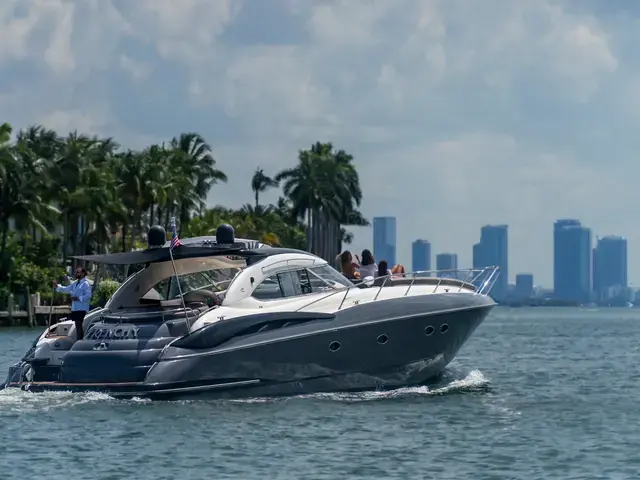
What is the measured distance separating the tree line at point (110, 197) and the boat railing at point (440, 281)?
158ft

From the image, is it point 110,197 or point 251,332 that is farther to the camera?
point 110,197

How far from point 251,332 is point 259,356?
0.44 m

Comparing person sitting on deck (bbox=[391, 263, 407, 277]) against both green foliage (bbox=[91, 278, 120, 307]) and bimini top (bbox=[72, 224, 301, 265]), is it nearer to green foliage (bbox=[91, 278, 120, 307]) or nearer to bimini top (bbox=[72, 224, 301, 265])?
bimini top (bbox=[72, 224, 301, 265])

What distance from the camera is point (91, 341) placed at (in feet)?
74.6

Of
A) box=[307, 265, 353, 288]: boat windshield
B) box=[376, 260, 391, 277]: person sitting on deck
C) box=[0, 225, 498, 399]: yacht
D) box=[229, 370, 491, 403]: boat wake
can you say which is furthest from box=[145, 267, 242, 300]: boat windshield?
box=[229, 370, 491, 403]: boat wake

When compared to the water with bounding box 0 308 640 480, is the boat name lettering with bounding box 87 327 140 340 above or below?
above

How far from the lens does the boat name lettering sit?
22.6 meters

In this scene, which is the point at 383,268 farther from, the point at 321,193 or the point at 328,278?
the point at 321,193

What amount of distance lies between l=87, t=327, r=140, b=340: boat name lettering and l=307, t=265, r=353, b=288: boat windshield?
3698 millimetres

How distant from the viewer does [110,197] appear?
83188 mm

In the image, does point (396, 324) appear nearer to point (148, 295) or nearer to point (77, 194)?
point (148, 295)

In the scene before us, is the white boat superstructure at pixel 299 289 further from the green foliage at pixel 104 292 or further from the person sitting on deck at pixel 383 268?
the green foliage at pixel 104 292

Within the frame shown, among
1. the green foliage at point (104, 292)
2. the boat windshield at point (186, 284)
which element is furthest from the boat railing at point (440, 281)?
the green foliage at point (104, 292)

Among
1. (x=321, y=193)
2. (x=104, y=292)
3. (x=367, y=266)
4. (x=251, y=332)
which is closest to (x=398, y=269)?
(x=367, y=266)
